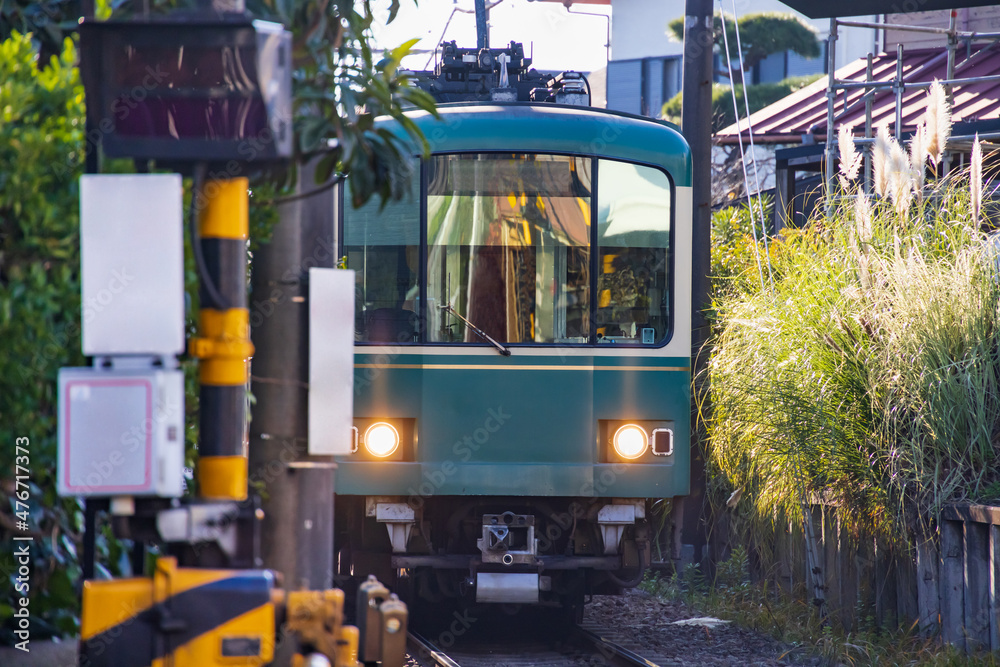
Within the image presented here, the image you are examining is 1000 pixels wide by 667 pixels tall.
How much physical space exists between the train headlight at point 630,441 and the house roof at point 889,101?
18.5ft

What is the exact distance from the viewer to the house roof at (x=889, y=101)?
11.2 meters

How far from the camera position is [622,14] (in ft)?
91.5

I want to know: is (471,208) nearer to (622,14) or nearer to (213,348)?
(213,348)

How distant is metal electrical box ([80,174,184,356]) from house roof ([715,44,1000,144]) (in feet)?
30.2

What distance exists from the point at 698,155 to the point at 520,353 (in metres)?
3.00

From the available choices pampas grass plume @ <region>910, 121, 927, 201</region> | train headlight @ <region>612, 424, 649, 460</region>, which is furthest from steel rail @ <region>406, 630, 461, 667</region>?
pampas grass plume @ <region>910, 121, 927, 201</region>

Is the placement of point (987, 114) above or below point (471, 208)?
above

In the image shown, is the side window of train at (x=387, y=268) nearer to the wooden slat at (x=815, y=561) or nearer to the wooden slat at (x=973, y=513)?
the wooden slat at (x=815, y=561)

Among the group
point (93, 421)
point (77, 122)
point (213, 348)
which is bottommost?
point (93, 421)

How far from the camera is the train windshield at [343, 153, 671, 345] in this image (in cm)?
621

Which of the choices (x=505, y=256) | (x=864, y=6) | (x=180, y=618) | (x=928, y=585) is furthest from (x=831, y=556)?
(x=864, y=6)

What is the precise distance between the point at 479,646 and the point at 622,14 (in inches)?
928

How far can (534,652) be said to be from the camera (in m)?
6.49

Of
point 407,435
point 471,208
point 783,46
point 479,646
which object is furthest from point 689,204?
point 783,46
